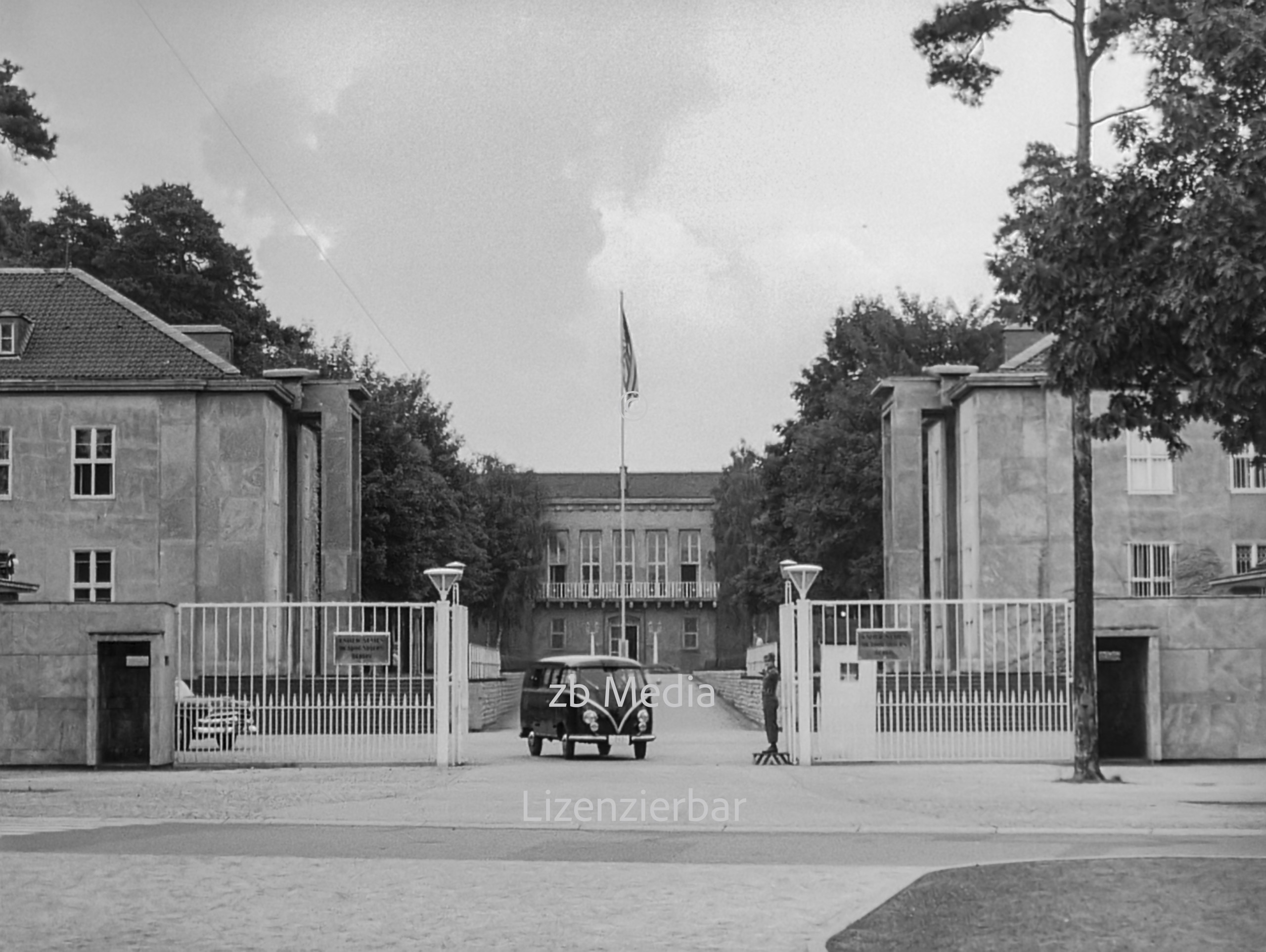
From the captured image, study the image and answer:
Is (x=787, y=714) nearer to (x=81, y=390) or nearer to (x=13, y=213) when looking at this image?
(x=81, y=390)

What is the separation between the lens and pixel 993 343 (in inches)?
2675

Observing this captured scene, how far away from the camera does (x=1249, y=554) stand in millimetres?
48812

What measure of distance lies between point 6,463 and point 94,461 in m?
2.47

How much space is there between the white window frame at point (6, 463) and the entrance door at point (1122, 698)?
103ft

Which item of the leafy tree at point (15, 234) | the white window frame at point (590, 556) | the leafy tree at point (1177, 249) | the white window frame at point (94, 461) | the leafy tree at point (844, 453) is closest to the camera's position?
the leafy tree at point (1177, 249)

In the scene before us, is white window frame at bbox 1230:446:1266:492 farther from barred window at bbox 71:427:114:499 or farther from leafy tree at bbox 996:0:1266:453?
Result: barred window at bbox 71:427:114:499

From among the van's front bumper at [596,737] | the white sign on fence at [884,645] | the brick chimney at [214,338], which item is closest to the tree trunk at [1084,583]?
the white sign on fence at [884,645]

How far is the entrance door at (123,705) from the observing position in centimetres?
2875

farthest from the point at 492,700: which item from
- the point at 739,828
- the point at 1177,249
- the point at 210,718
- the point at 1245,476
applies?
the point at 1177,249

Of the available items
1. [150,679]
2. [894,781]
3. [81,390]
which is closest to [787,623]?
[894,781]

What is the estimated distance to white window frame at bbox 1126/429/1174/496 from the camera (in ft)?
159

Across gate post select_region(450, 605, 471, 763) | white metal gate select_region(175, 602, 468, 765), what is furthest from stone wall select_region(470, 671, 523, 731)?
gate post select_region(450, 605, 471, 763)

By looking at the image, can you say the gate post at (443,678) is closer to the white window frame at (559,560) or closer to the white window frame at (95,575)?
the white window frame at (95,575)

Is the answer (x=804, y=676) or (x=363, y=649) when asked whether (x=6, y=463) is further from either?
(x=804, y=676)
